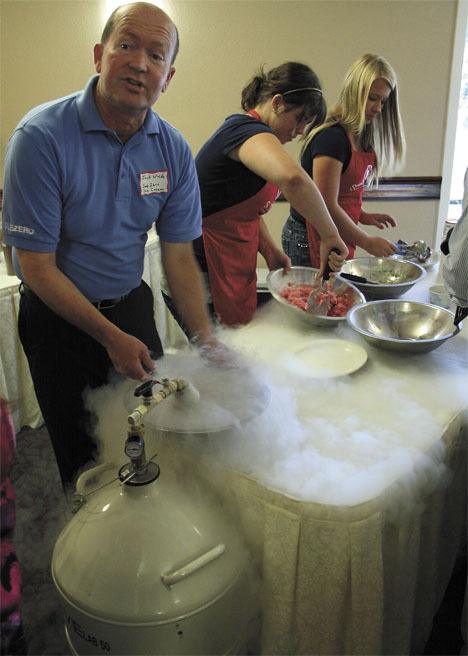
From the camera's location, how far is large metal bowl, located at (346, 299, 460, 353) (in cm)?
146

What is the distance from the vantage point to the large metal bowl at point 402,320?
1458 millimetres

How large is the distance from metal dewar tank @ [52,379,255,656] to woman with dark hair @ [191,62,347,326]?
0.95 m

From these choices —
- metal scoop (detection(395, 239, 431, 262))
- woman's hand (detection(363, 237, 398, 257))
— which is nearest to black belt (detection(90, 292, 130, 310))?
woman's hand (detection(363, 237, 398, 257))

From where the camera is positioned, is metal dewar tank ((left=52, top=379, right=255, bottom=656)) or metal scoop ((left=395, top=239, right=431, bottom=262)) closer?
metal dewar tank ((left=52, top=379, right=255, bottom=656))

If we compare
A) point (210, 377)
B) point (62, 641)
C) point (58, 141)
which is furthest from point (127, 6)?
point (62, 641)

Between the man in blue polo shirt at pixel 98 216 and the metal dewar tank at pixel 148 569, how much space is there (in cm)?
35

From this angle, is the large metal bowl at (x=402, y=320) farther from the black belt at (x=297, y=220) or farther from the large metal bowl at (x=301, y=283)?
the black belt at (x=297, y=220)

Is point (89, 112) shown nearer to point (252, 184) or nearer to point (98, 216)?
point (98, 216)

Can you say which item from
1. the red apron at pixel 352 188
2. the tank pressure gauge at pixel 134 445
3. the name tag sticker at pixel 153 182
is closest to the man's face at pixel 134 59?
the name tag sticker at pixel 153 182

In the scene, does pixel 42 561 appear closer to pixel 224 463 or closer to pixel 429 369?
pixel 224 463

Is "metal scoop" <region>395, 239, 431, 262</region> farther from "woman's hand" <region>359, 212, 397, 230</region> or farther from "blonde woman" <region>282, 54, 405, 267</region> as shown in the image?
"woman's hand" <region>359, 212, 397, 230</region>

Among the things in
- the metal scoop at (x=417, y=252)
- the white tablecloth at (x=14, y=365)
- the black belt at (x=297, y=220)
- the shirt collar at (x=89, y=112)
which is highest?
the shirt collar at (x=89, y=112)

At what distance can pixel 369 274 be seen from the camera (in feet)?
6.64

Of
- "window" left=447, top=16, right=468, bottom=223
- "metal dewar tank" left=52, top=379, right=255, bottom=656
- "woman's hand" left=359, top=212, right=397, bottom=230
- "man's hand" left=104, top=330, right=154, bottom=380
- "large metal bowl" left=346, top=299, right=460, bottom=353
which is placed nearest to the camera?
"metal dewar tank" left=52, top=379, right=255, bottom=656
